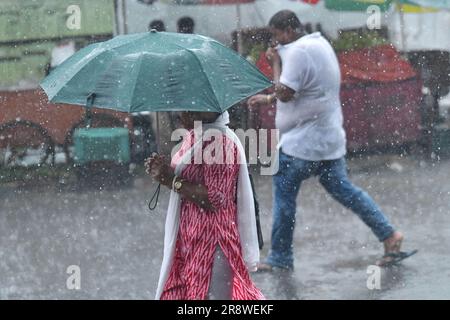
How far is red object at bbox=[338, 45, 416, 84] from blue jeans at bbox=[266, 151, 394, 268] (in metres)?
4.11

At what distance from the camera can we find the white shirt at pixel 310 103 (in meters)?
7.01

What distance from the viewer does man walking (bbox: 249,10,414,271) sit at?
7.07m

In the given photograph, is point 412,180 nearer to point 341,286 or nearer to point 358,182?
point 358,182

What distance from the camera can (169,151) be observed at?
5.47 meters

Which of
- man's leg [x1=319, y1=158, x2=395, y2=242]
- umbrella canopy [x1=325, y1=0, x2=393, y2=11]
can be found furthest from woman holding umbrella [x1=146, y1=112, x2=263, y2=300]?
umbrella canopy [x1=325, y1=0, x2=393, y2=11]

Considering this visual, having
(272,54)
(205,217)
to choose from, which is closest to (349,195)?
(272,54)

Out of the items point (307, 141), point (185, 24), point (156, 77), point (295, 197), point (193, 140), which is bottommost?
point (295, 197)

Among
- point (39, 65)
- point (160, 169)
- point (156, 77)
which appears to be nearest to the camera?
point (156, 77)

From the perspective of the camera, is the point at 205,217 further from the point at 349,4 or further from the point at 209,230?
the point at 349,4

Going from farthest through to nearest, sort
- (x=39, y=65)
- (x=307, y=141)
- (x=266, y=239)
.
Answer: (x=39, y=65) < (x=266, y=239) < (x=307, y=141)

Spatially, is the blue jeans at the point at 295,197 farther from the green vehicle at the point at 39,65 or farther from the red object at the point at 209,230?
the green vehicle at the point at 39,65

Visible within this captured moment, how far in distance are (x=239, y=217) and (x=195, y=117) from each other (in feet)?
1.57

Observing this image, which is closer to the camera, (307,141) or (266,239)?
(307,141)

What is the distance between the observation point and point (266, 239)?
8.20 m
